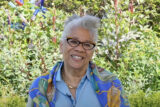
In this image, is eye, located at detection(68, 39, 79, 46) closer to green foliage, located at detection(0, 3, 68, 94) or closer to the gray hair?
the gray hair

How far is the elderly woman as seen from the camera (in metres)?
1.87

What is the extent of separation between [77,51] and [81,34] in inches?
4.3

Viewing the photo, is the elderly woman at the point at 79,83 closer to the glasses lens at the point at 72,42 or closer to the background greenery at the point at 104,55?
the glasses lens at the point at 72,42

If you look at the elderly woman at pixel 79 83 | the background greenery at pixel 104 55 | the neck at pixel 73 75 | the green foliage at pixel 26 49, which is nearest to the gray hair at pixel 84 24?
the elderly woman at pixel 79 83

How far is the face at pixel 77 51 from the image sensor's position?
6.10ft

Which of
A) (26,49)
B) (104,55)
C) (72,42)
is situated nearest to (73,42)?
(72,42)

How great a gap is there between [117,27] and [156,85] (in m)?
0.86

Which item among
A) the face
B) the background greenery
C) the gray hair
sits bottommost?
the background greenery

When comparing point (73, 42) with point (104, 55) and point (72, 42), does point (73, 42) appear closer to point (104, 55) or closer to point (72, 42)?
point (72, 42)

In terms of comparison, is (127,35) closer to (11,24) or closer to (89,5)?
(11,24)

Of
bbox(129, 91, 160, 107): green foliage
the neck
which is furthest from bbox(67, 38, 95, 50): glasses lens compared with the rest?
bbox(129, 91, 160, 107): green foliage

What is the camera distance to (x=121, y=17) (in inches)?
154

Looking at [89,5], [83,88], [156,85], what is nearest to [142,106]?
[156,85]

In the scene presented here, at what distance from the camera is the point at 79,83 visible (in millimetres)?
1966
